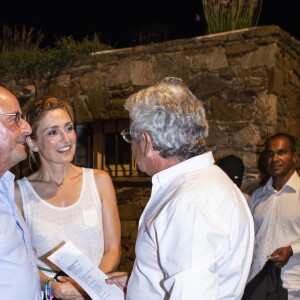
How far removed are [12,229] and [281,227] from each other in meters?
1.79

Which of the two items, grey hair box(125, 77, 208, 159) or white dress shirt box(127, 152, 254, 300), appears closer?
white dress shirt box(127, 152, 254, 300)

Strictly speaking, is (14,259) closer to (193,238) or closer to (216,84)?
(193,238)

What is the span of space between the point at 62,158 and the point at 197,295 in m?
1.14

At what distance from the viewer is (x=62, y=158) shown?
2146mm

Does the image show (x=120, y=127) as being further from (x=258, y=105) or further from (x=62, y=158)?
(x=62, y=158)

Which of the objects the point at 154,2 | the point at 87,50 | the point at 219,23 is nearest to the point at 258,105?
the point at 219,23

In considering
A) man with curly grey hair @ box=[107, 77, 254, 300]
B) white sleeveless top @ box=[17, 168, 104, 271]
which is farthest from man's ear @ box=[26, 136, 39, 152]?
man with curly grey hair @ box=[107, 77, 254, 300]

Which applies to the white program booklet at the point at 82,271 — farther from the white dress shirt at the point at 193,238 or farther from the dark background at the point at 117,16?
the dark background at the point at 117,16

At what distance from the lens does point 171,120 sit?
1.40 metres

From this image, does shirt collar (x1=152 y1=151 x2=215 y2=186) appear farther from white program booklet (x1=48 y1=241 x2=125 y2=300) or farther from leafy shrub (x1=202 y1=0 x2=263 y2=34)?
leafy shrub (x1=202 y1=0 x2=263 y2=34)

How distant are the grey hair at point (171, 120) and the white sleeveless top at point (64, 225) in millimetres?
744

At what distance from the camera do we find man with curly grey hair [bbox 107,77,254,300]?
48.1 inches

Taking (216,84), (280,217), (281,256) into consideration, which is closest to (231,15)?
(216,84)

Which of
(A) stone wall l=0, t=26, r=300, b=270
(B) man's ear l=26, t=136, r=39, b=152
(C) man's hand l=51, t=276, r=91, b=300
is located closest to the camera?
(C) man's hand l=51, t=276, r=91, b=300
